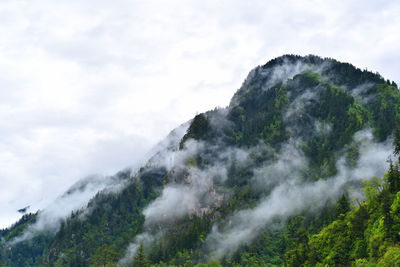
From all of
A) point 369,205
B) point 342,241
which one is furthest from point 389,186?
point 342,241

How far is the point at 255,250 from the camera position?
195m

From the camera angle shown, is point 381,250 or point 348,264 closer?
point 381,250

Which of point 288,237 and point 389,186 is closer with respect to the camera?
point 389,186

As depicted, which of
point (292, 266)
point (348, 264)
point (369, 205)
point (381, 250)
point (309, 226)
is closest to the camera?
point (381, 250)

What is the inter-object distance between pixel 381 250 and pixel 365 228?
56.8ft

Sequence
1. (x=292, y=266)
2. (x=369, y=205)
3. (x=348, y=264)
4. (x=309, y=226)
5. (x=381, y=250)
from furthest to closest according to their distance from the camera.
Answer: (x=309, y=226)
(x=292, y=266)
(x=369, y=205)
(x=348, y=264)
(x=381, y=250)

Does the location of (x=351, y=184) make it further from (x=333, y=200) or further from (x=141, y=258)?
(x=141, y=258)

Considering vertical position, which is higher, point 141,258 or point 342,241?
point 141,258

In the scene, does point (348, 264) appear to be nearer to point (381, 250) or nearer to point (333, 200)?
point (381, 250)

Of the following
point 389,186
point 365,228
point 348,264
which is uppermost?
point 389,186

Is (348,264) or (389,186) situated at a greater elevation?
(389,186)

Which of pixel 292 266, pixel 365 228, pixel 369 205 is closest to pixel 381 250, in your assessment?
pixel 365 228

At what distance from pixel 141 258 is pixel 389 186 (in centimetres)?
8130

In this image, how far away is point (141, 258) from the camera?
135 m
